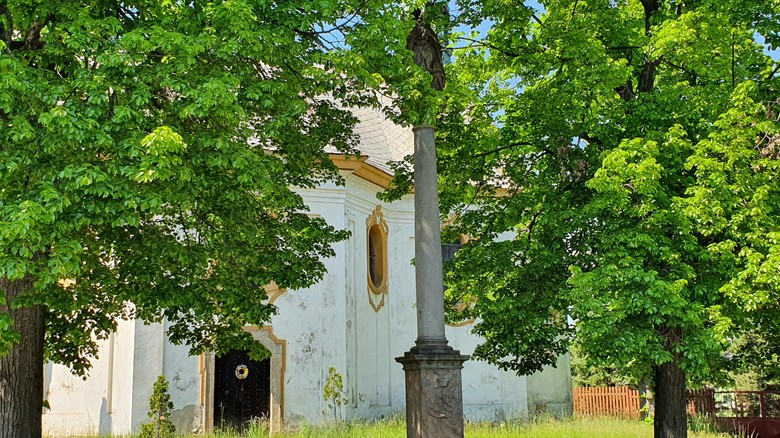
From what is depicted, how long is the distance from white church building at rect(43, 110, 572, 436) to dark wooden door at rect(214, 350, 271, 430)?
2 cm

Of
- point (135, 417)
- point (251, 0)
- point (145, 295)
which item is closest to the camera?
point (251, 0)

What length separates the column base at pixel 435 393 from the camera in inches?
330

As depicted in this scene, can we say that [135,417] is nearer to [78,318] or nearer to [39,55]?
[78,318]

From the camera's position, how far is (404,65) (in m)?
8.83

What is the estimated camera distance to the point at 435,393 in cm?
842

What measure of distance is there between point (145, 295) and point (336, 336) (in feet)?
28.5

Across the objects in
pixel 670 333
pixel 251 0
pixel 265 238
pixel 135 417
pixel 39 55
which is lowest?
pixel 135 417

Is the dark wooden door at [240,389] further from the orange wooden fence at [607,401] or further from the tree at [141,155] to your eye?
the orange wooden fence at [607,401]

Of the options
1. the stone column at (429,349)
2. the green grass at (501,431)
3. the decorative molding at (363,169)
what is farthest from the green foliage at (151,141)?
the decorative molding at (363,169)

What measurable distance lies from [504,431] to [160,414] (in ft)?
22.4

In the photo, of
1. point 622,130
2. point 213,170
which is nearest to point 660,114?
point 622,130

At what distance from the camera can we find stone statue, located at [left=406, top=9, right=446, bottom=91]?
9.69 meters

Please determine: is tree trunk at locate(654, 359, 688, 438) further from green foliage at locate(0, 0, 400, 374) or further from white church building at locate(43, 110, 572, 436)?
white church building at locate(43, 110, 572, 436)

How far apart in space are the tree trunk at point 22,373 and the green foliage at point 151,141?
0.46 metres
